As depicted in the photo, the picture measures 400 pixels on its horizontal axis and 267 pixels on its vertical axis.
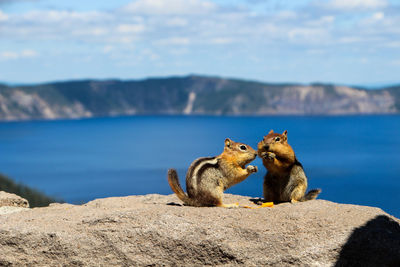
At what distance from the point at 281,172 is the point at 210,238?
2.66 metres

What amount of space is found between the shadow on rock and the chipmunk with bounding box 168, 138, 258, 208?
253 cm

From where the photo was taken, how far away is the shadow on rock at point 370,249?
421 inches

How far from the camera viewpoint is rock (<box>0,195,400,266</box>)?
1075 centimetres

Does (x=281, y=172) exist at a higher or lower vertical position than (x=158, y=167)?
lower

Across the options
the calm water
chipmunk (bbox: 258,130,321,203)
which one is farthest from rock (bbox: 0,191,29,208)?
the calm water

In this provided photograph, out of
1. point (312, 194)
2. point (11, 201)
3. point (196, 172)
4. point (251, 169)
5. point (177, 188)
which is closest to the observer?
point (251, 169)

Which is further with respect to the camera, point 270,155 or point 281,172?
point 281,172

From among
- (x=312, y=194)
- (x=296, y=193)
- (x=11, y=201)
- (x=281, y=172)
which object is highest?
(x=11, y=201)

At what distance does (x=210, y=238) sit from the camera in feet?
35.9

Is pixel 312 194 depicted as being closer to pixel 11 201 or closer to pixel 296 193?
pixel 296 193

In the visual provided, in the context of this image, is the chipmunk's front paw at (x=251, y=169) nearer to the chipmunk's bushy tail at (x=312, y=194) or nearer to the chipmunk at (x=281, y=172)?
the chipmunk at (x=281, y=172)

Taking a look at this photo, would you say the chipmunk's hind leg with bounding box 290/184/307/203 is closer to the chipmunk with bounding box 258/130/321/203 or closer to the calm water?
the chipmunk with bounding box 258/130/321/203

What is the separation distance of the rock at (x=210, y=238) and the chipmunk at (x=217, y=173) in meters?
0.40

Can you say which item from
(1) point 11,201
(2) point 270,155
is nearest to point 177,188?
(2) point 270,155
